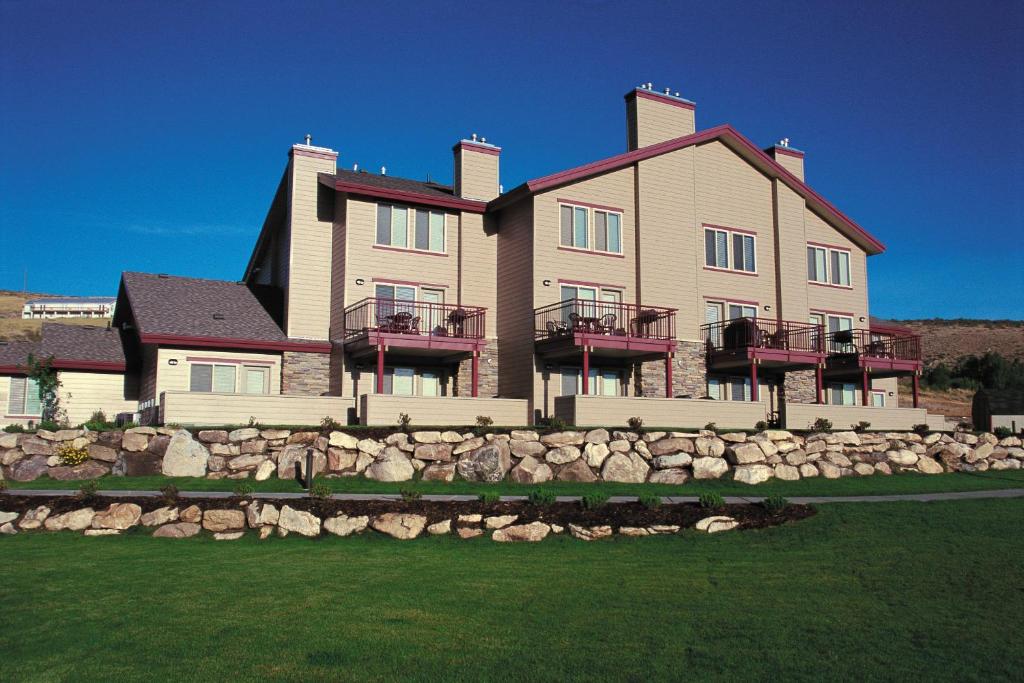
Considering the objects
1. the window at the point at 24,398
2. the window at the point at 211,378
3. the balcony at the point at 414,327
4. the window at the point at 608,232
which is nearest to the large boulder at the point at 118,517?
the balcony at the point at 414,327

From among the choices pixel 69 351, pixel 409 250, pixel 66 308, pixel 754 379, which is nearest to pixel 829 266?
pixel 754 379

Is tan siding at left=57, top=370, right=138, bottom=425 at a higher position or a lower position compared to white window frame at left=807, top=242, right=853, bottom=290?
lower

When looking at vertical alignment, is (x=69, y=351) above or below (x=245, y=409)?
above

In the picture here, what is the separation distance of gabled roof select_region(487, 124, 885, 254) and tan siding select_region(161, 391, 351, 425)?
28.5 feet

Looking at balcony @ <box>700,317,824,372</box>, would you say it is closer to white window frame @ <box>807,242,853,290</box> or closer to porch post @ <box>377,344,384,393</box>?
white window frame @ <box>807,242,853,290</box>

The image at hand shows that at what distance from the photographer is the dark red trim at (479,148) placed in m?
29.1

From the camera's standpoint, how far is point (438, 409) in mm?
23125

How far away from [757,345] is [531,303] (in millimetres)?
7530

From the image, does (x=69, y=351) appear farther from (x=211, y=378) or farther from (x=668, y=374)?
(x=668, y=374)

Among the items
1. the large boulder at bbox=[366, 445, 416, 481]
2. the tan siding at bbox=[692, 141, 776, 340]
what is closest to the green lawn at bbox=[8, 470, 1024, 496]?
the large boulder at bbox=[366, 445, 416, 481]

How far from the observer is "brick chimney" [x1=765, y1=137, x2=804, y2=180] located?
33.8 metres

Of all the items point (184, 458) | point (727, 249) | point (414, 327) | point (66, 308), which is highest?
point (66, 308)

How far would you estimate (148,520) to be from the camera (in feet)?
46.4

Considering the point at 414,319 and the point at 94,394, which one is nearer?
the point at 414,319
